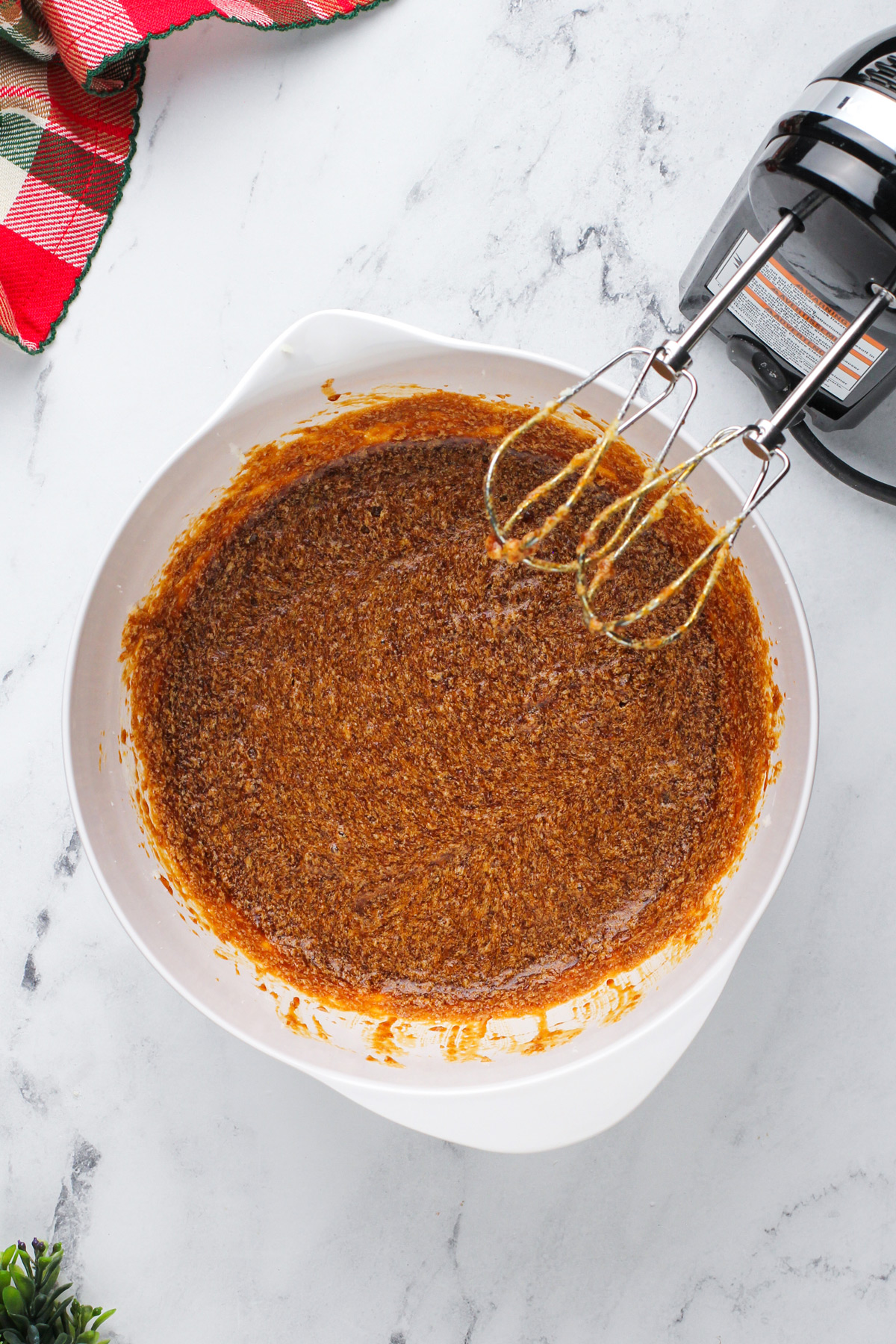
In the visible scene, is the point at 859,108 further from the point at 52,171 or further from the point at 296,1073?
the point at 296,1073

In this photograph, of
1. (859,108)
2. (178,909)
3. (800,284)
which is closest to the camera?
(859,108)

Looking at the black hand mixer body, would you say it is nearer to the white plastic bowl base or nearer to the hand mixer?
the hand mixer

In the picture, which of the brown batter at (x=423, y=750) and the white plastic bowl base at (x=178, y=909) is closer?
the white plastic bowl base at (x=178, y=909)

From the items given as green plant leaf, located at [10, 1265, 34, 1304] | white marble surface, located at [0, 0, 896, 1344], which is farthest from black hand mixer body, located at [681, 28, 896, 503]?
green plant leaf, located at [10, 1265, 34, 1304]

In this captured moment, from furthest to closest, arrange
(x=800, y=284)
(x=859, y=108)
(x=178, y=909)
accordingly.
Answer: (x=178, y=909) < (x=800, y=284) < (x=859, y=108)

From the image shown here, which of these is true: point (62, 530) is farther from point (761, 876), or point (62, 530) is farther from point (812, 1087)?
point (812, 1087)

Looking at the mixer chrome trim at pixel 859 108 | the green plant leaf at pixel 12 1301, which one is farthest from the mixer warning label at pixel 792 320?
the green plant leaf at pixel 12 1301

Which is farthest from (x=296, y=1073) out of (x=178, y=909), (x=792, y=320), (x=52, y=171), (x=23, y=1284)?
(x=52, y=171)

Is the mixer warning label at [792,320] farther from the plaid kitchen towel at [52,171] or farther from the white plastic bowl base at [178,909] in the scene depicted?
the plaid kitchen towel at [52,171]
